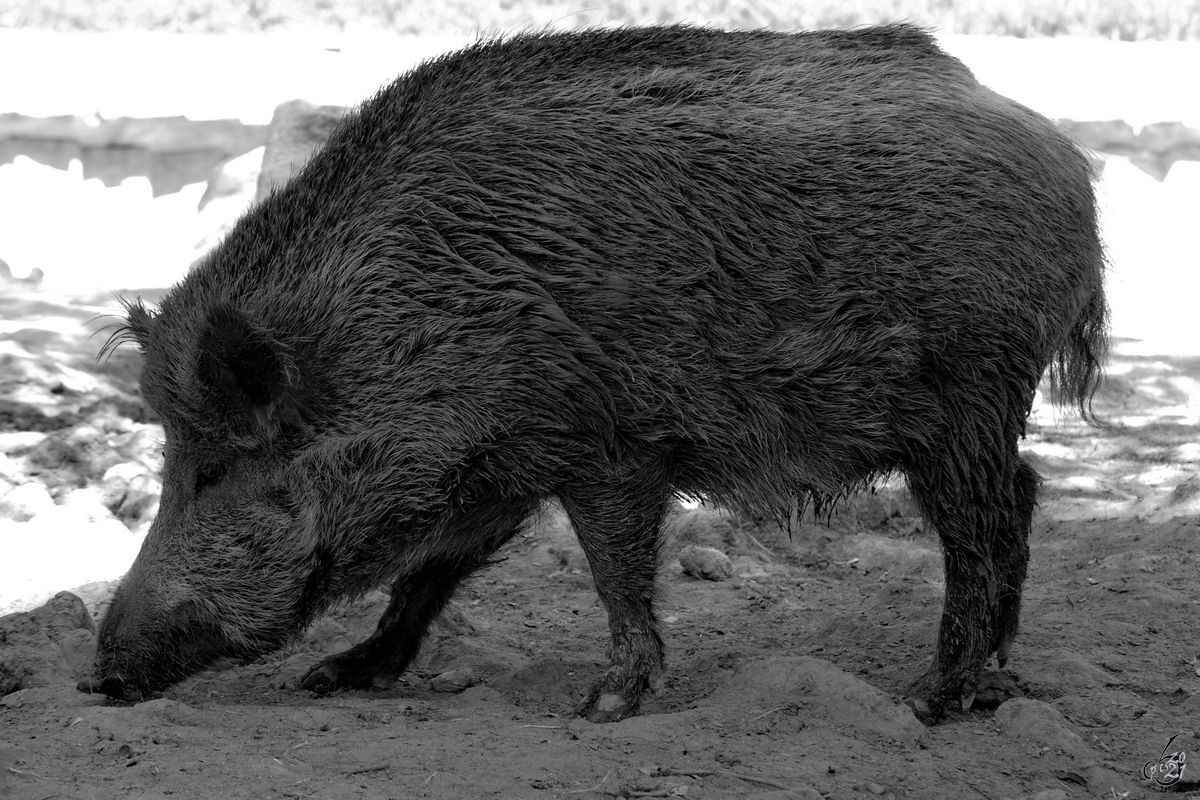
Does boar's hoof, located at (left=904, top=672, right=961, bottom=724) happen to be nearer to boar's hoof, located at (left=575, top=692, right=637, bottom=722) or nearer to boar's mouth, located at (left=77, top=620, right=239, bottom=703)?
boar's hoof, located at (left=575, top=692, right=637, bottom=722)

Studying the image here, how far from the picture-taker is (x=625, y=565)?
3.92m

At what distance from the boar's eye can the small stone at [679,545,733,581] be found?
6.99ft

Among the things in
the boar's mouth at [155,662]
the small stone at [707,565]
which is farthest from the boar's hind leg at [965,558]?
the boar's mouth at [155,662]

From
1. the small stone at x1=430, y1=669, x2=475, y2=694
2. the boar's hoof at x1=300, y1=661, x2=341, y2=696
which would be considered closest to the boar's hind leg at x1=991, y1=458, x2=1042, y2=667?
the small stone at x1=430, y1=669, x2=475, y2=694

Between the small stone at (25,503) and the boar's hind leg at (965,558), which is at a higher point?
the boar's hind leg at (965,558)

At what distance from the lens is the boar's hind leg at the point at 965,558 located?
13.5ft

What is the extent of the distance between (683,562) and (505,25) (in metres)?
7.72

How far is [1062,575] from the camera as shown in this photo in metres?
5.21

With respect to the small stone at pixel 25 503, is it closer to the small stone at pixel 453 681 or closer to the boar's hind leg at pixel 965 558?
the small stone at pixel 453 681

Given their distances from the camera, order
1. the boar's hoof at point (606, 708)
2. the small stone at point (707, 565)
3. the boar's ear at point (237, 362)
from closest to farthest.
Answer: the boar's ear at point (237, 362)
the boar's hoof at point (606, 708)
the small stone at point (707, 565)

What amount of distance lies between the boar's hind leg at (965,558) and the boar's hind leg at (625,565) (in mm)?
880

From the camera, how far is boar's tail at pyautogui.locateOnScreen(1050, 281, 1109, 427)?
4438 mm

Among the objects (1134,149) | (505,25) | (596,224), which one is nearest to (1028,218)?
(596,224)

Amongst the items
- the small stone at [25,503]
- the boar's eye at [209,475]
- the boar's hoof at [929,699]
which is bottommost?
the small stone at [25,503]
